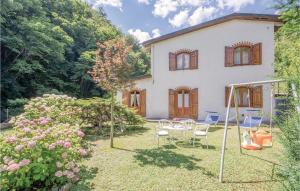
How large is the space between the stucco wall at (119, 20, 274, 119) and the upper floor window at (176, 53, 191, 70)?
386 millimetres

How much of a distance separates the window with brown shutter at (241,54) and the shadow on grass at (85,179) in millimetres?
12188

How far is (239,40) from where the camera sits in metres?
15.5

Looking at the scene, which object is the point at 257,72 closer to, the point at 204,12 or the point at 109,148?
the point at 204,12

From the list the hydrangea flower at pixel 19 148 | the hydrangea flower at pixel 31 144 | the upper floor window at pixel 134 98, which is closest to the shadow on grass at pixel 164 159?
the hydrangea flower at pixel 31 144

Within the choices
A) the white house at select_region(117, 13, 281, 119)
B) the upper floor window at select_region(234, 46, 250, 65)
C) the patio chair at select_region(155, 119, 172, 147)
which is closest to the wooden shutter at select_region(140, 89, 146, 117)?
the white house at select_region(117, 13, 281, 119)

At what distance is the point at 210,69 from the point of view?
16.2 meters

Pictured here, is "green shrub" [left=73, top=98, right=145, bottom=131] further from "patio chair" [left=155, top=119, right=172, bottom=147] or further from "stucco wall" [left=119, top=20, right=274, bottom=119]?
"stucco wall" [left=119, top=20, right=274, bottom=119]

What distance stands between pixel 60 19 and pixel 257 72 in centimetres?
2001

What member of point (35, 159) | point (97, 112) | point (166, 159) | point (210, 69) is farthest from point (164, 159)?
point (210, 69)

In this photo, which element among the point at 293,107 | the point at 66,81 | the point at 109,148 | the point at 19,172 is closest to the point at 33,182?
the point at 19,172

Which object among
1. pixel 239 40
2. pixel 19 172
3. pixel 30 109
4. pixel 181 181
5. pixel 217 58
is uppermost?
pixel 239 40

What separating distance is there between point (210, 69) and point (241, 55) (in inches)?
82.7

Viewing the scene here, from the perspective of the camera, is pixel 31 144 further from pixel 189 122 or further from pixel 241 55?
pixel 241 55

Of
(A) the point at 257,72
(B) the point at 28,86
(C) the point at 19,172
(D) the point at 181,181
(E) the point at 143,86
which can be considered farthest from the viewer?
(B) the point at 28,86
